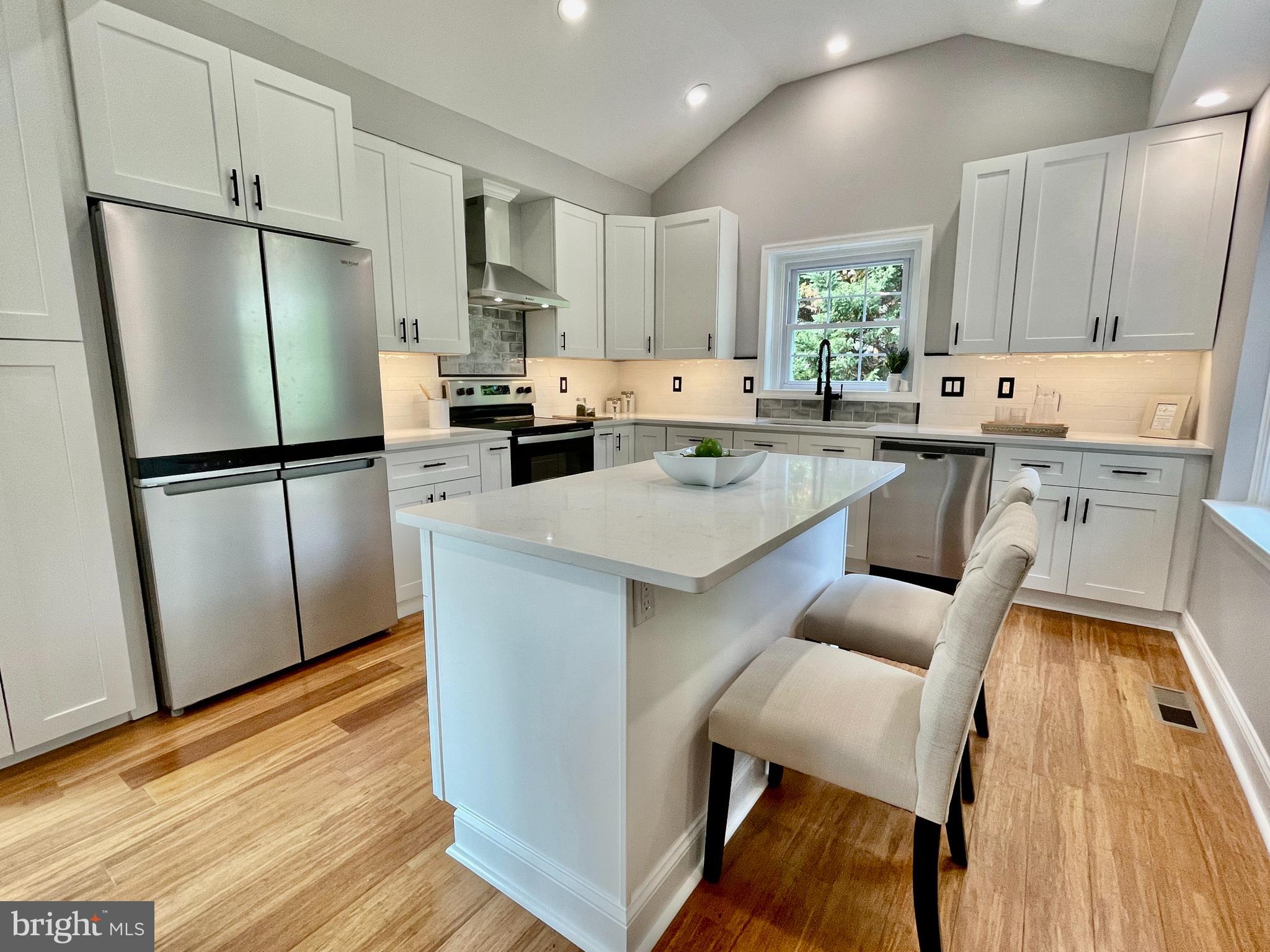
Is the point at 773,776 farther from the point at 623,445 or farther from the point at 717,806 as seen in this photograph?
the point at 623,445

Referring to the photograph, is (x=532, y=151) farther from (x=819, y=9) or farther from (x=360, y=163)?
(x=819, y=9)

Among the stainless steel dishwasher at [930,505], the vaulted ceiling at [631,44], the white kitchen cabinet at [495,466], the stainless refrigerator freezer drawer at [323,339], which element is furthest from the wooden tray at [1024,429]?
the stainless refrigerator freezer drawer at [323,339]

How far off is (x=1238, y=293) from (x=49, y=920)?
176 inches

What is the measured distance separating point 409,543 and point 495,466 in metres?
0.65

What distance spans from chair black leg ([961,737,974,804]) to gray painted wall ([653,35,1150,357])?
2.74m

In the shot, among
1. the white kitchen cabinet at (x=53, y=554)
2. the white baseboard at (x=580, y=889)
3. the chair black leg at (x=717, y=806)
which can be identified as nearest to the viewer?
the white baseboard at (x=580, y=889)

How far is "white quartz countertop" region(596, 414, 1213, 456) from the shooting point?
2.82 m

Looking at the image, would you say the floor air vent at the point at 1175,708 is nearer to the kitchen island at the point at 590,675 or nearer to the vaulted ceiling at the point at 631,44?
the kitchen island at the point at 590,675

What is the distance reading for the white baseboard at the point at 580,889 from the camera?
128cm

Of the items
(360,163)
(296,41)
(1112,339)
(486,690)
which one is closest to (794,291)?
(1112,339)

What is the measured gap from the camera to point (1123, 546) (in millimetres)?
2930

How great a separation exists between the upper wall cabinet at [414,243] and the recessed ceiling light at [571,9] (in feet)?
3.01

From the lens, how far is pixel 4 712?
6.10ft

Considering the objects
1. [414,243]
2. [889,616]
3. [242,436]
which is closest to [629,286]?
[414,243]
